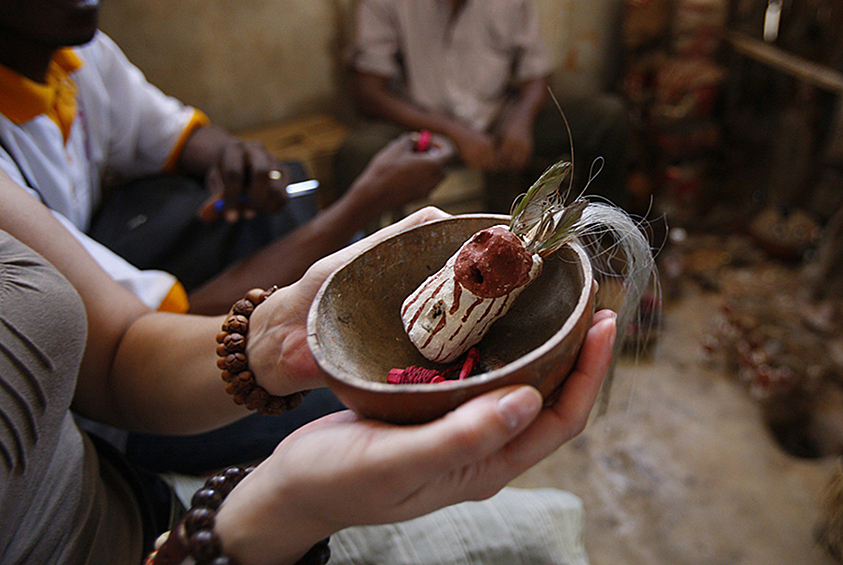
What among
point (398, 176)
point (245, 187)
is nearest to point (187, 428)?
point (245, 187)

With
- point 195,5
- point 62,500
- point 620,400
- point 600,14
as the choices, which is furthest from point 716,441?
point 195,5

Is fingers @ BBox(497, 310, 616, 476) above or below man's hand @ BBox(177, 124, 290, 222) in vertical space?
above

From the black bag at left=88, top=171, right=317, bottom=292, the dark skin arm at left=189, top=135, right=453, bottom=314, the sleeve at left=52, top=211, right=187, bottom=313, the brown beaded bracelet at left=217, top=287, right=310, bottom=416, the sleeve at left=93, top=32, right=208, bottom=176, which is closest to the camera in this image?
the brown beaded bracelet at left=217, top=287, right=310, bottom=416

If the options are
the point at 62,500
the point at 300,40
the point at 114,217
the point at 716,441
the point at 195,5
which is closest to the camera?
the point at 62,500

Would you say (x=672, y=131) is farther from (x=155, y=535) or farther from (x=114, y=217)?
(x=155, y=535)

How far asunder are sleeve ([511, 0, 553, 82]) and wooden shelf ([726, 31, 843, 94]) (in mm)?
1097

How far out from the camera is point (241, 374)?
865 millimetres

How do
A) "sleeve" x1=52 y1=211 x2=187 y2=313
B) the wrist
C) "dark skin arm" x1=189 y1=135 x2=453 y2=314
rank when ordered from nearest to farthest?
the wrist, "sleeve" x1=52 y1=211 x2=187 y2=313, "dark skin arm" x1=189 y1=135 x2=453 y2=314

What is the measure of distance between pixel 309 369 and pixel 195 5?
7.93 ft

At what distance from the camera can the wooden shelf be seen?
2504 mm

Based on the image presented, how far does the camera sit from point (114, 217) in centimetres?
158

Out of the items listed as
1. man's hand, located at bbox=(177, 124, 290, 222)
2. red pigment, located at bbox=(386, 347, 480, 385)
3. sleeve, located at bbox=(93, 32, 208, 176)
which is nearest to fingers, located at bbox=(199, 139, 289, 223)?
man's hand, located at bbox=(177, 124, 290, 222)

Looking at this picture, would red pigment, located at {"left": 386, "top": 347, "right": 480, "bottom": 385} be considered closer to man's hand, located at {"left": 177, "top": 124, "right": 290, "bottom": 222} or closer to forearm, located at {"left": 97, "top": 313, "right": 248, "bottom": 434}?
forearm, located at {"left": 97, "top": 313, "right": 248, "bottom": 434}

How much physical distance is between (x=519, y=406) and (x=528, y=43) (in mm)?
2414
